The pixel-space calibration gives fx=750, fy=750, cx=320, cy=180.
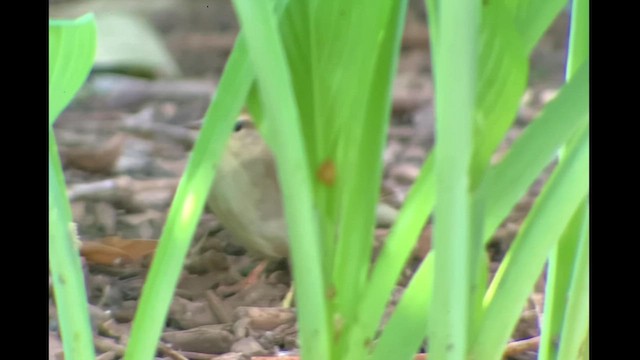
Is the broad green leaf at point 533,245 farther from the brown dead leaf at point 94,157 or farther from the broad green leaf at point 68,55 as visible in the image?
the brown dead leaf at point 94,157

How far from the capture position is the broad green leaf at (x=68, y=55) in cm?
34

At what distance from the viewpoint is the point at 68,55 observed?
354mm

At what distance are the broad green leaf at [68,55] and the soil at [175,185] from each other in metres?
0.30

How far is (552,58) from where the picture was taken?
152 cm

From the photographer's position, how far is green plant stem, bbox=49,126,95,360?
1.15ft

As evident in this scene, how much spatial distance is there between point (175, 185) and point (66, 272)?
650 mm

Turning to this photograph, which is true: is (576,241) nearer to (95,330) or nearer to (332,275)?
(332,275)

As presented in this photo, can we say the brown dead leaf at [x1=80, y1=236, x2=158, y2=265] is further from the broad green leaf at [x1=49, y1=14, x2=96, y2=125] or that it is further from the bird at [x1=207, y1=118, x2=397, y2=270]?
the broad green leaf at [x1=49, y1=14, x2=96, y2=125]

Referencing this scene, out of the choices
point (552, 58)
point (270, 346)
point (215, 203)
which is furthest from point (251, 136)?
point (552, 58)

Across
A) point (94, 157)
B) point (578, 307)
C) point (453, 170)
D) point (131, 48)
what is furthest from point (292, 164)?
point (131, 48)

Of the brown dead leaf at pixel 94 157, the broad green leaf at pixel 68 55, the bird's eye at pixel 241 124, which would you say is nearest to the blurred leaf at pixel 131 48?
the brown dead leaf at pixel 94 157

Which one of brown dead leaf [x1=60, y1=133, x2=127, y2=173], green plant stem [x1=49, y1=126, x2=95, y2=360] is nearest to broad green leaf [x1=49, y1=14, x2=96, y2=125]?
green plant stem [x1=49, y1=126, x2=95, y2=360]

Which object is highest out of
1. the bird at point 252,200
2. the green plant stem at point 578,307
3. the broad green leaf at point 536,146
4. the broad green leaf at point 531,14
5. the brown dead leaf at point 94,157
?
the brown dead leaf at point 94,157

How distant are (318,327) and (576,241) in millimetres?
173
